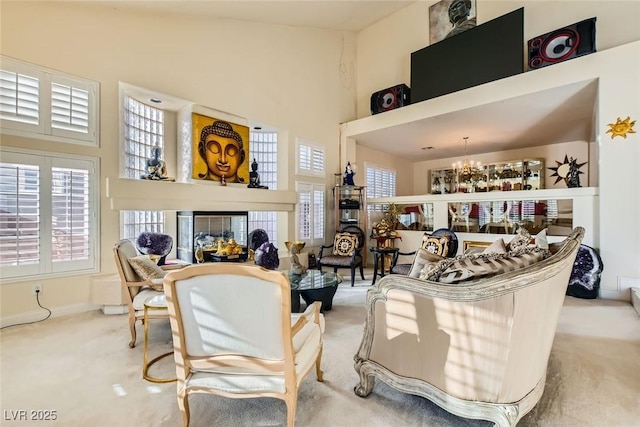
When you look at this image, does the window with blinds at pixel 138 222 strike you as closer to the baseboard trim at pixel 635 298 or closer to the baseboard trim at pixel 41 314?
the baseboard trim at pixel 41 314

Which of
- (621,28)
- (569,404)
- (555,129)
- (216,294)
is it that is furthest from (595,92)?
(216,294)

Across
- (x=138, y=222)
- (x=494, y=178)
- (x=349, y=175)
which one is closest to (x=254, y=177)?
(x=138, y=222)

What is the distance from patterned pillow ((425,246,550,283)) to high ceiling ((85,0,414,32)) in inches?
188

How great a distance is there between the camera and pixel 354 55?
718cm

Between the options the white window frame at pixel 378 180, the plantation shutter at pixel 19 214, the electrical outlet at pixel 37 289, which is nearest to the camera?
the plantation shutter at pixel 19 214

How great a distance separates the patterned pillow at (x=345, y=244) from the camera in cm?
523

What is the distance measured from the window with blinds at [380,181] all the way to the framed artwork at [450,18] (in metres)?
3.16

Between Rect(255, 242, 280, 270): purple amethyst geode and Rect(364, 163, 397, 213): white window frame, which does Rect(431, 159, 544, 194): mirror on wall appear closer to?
A: Rect(364, 163, 397, 213): white window frame

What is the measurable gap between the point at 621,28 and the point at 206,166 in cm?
653

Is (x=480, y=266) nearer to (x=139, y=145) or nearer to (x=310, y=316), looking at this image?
(x=310, y=316)

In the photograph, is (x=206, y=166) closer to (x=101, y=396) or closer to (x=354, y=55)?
(x=101, y=396)

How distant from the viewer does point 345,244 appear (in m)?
5.31

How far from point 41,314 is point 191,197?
2124 millimetres

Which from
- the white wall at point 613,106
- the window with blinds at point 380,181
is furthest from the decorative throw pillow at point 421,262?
the window with blinds at point 380,181
